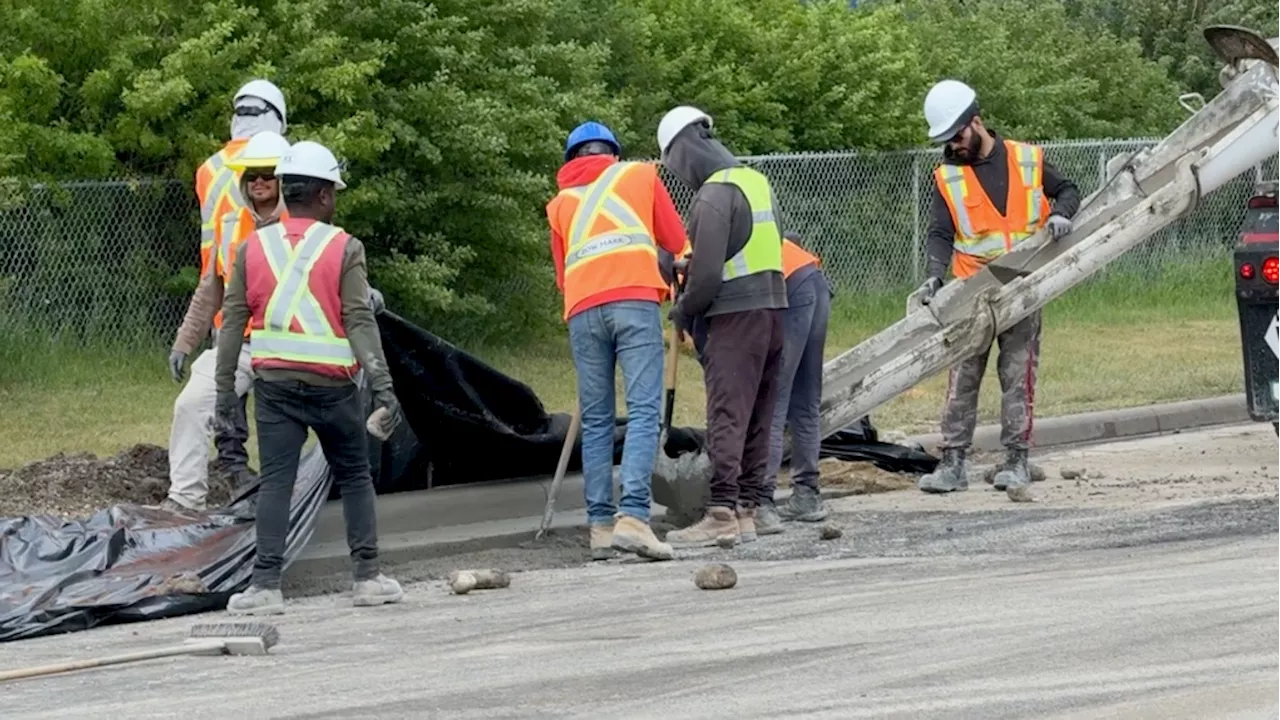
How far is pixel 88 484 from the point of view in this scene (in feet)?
32.4

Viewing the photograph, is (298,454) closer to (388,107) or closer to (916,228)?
(388,107)

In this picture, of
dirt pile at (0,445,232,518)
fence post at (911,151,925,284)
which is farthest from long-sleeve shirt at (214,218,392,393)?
fence post at (911,151,925,284)

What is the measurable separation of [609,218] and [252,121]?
1796mm

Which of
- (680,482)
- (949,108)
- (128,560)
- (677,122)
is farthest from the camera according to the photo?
(949,108)

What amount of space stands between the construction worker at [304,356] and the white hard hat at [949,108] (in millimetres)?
3679

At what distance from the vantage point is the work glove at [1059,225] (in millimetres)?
10957

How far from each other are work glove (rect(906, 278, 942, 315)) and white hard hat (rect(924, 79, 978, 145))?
744 millimetres

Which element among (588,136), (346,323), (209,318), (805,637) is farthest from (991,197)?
(805,637)

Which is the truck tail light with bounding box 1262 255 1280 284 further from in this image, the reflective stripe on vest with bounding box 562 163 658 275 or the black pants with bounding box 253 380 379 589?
the black pants with bounding box 253 380 379 589

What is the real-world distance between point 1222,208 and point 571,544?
1573cm

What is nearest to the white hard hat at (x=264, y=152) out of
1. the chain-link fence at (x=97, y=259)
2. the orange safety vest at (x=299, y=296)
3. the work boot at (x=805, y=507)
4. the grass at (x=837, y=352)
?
the orange safety vest at (x=299, y=296)

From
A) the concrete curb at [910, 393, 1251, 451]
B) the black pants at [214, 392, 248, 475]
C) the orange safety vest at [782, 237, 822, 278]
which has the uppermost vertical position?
the orange safety vest at [782, 237, 822, 278]

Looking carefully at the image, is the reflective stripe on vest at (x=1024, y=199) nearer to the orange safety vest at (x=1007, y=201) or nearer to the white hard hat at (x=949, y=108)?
the orange safety vest at (x=1007, y=201)

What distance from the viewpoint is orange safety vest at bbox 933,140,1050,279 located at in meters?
11.0
